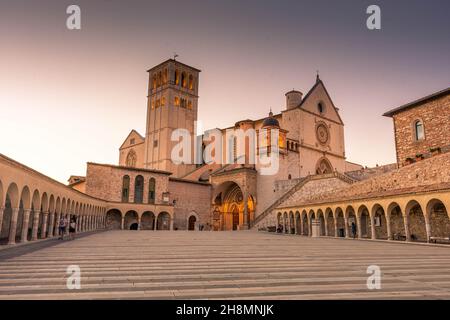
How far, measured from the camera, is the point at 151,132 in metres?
62.2

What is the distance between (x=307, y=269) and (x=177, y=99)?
55.2 meters

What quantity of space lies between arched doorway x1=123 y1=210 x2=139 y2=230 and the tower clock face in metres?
27.4

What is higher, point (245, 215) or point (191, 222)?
point (245, 215)

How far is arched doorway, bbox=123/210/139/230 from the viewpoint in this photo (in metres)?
41.6

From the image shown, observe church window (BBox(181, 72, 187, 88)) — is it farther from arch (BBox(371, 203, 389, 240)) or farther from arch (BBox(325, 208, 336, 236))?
arch (BBox(371, 203, 389, 240))

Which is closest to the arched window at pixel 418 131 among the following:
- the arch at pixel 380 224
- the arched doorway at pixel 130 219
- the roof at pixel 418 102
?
the roof at pixel 418 102

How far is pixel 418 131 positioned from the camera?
2714cm

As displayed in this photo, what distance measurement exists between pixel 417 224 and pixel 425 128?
8.67 metres

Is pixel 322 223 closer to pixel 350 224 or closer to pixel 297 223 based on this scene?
pixel 297 223

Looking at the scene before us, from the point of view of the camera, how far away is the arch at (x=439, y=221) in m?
19.8

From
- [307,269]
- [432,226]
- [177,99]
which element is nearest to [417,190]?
[432,226]

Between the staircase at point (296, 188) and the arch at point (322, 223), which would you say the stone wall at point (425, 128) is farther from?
the arch at point (322, 223)

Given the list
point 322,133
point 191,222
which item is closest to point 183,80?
point 322,133
